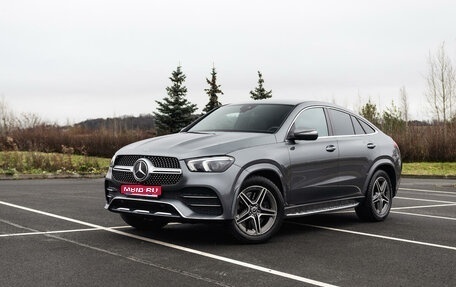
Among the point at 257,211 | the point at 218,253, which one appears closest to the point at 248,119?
the point at 257,211

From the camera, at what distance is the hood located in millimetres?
6575

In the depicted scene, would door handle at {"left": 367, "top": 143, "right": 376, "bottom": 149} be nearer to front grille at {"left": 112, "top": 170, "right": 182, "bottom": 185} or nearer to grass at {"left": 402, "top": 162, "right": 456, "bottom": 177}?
front grille at {"left": 112, "top": 170, "right": 182, "bottom": 185}

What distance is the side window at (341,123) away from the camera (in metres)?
8.44

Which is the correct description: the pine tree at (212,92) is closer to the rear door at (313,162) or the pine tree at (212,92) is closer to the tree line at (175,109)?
the tree line at (175,109)

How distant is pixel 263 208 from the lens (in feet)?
22.7

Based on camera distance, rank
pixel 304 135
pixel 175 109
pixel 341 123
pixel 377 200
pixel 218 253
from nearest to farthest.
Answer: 1. pixel 218 253
2. pixel 304 135
3. pixel 341 123
4. pixel 377 200
5. pixel 175 109

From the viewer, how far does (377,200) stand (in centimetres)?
897

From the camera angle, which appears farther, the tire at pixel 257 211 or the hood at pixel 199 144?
the tire at pixel 257 211

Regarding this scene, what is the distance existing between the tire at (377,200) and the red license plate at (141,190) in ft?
11.7

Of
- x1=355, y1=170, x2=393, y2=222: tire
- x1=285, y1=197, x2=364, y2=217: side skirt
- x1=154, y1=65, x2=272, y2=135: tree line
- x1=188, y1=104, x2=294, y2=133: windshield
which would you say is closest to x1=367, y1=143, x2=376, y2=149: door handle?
x1=355, y1=170, x2=393, y2=222: tire

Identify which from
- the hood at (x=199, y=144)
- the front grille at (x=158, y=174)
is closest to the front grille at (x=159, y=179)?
the front grille at (x=158, y=174)

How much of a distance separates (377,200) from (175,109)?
4900cm

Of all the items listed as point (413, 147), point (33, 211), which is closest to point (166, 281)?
point (33, 211)

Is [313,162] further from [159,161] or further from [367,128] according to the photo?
[159,161]
